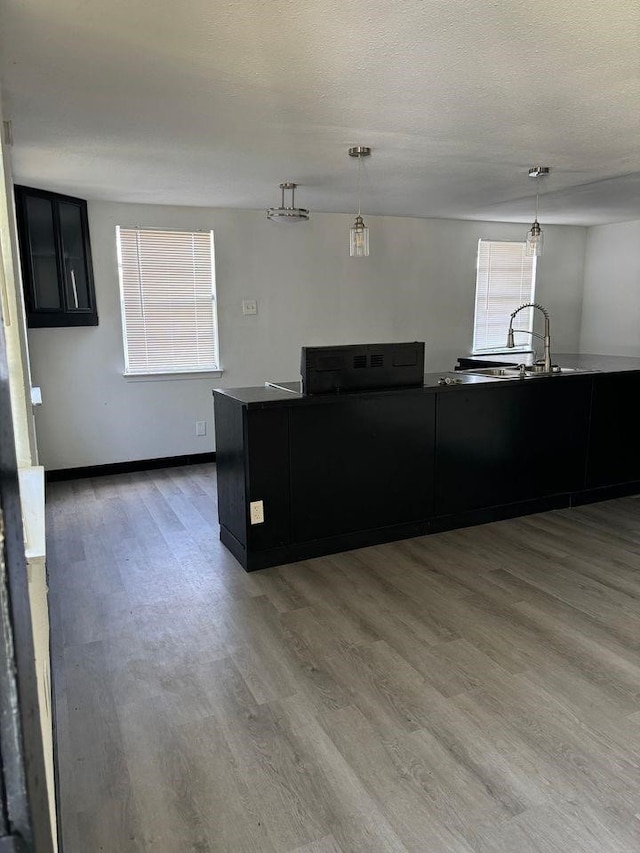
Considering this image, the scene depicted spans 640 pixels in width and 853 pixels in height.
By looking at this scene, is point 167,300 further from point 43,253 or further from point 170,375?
point 43,253

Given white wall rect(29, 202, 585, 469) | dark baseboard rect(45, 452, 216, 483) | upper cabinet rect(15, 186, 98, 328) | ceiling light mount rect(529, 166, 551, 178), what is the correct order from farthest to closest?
1. dark baseboard rect(45, 452, 216, 483)
2. white wall rect(29, 202, 585, 469)
3. upper cabinet rect(15, 186, 98, 328)
4. ceiling light mount rect(529, 166, 551, 178)

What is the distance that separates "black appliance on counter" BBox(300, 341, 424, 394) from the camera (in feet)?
10.9

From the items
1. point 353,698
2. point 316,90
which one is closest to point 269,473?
point 353,698

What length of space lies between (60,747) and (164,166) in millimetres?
3137

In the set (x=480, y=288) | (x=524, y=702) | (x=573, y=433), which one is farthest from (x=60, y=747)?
(x=480, y=288)

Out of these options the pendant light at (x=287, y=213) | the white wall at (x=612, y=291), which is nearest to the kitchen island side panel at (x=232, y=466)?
the pendant light at (x=287, y=213)

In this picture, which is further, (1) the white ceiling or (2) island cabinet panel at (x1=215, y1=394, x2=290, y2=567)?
(2) island cabinet panel at (x1=215, y1=394, x2=290, y2=567)

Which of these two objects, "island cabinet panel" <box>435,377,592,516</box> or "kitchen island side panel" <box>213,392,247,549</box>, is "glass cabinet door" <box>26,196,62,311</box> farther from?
"island cabinet panel" <box>435,377,592,516</box>

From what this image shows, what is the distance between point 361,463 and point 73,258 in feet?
9.87

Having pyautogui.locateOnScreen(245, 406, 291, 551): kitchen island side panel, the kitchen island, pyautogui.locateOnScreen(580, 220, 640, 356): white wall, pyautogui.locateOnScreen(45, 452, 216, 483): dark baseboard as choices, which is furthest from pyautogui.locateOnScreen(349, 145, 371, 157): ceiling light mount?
pyautogui.locateOnScreen(580, 220, 640, 356): white wall

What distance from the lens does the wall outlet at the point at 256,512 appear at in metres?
3.23

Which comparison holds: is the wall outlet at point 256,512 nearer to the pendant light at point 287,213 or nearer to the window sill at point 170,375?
the pendant light at point 287,213

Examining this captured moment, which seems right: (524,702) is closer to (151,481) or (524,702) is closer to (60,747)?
(60,747)

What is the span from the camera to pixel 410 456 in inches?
142
